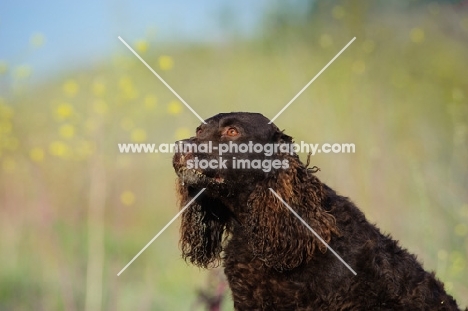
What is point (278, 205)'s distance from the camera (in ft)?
15.5

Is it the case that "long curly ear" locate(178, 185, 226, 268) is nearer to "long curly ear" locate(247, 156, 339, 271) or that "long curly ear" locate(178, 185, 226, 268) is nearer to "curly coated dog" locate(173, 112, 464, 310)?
"curly coated dog" locate(173, 112, 464, 310)

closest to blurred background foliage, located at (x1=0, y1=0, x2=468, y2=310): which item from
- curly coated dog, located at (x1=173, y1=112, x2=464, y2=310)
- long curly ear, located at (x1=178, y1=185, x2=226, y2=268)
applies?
long curly ear, located at (x1=178, y1=185, x2=226, y2=268)

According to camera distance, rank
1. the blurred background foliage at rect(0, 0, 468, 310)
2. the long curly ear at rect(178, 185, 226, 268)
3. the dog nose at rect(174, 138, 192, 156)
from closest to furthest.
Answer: the dog nose at rect(174, 138, 192, 156) < the long curly ear at rect(178, 185, 226, 268) < the blurred background foliage at rect(0, 0, 468, 310)

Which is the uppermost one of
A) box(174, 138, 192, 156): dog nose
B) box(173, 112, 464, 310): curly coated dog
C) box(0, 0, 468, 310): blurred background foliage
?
box(0, 0, 468, 310): blurred background foliage

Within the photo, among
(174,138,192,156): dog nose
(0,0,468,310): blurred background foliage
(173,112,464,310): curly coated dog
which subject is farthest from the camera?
(0,0,468,310): blurred background foliage

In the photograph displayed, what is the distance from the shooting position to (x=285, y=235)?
4715 millimetres

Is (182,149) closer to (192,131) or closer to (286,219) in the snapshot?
(286,219)

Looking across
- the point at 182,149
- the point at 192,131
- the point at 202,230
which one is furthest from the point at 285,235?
the point at 192,131

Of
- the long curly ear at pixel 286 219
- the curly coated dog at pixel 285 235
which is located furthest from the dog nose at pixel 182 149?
the long curly ear at pixel 286 219

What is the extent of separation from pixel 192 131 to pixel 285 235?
4.17m

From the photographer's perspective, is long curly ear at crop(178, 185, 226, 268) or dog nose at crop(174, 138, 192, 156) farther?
long curly ear at crop(178, 185, 226, 268)

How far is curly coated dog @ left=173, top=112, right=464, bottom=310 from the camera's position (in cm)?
462

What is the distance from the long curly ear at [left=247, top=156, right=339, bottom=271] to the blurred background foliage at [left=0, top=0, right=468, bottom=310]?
3.28 m

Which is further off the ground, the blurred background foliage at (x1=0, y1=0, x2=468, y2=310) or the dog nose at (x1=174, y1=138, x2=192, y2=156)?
the blurred background foliage at (x1=0, y1=0, x2=468, y2=310)
